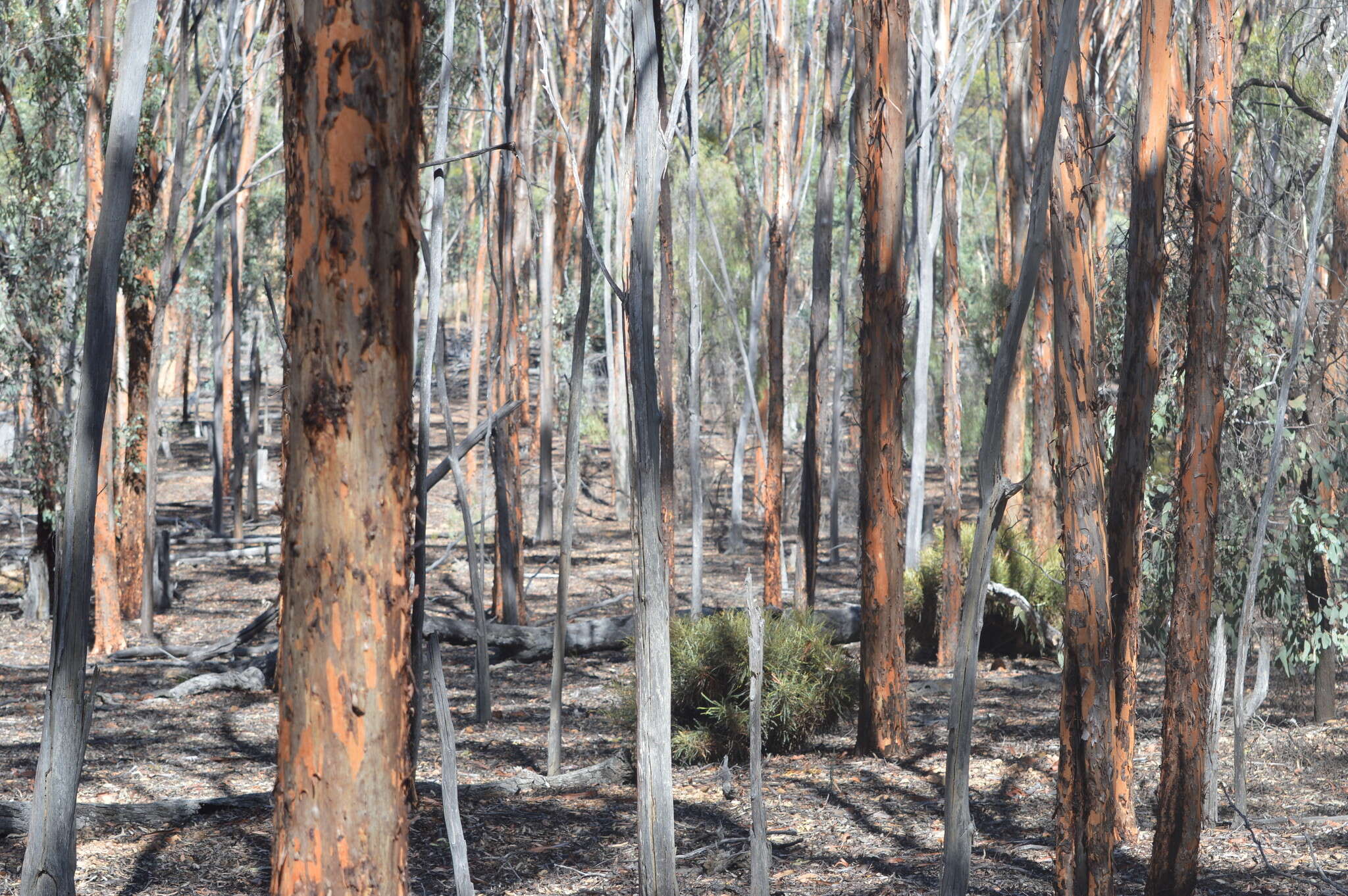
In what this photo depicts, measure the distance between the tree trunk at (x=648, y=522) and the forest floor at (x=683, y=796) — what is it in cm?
122

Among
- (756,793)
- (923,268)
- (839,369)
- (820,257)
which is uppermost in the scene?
(820,257)

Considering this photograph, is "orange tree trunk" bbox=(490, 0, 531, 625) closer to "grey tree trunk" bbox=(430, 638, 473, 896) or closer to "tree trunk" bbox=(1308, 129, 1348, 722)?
"tree trunk" bbox=(1308, 129, 1348, 722)

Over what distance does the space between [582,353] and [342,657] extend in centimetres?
248

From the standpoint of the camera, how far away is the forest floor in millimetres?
4863

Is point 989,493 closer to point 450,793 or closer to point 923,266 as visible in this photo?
point 450,793

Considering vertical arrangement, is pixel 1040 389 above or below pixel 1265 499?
above

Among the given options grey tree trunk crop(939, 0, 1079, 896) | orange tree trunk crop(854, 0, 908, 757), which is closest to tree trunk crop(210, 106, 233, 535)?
orange tree trunk crop(854, 0, 908, 757)

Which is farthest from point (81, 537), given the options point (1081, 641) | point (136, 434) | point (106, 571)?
point (136, 434)

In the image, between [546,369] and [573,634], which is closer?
[573,634]

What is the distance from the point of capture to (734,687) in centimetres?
704

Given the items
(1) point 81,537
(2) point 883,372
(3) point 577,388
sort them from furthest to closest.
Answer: (2) point 883,372, (3) point 577,388, (1) point 81,537

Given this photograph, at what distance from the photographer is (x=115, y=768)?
251 inches

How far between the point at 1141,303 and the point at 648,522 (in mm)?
2578

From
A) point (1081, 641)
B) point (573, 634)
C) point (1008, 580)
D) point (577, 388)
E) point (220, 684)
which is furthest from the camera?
point (573, 634)
